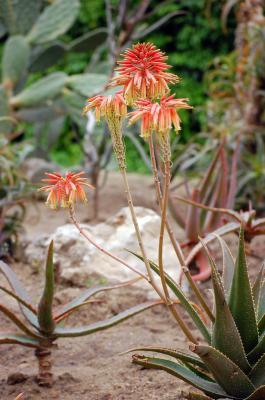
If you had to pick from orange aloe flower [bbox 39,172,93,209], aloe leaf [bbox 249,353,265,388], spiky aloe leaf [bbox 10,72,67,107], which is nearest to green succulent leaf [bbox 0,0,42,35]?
spiky aloe leaf [bbox 10,72,67,107]

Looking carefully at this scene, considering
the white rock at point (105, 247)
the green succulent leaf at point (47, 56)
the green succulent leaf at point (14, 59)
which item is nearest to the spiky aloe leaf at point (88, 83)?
the green succulent leaf at point (14, 59)

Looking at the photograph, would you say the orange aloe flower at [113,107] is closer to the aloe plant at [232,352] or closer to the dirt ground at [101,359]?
the aloe plant at [232,352]

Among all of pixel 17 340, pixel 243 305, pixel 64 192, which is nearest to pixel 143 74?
pixel 64 192

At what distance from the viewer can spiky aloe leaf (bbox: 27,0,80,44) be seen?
5.17 metres

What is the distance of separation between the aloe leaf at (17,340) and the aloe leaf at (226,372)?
1.71 feet

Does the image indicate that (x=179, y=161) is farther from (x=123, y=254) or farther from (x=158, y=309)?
(x=158, y=309)

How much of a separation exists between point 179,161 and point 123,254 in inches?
49.3

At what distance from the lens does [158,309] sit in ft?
9.05

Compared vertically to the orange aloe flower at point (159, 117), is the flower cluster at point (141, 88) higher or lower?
higher

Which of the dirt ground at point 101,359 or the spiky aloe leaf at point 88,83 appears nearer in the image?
the dirt ground at point 101,359

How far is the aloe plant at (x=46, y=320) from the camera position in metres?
1.75

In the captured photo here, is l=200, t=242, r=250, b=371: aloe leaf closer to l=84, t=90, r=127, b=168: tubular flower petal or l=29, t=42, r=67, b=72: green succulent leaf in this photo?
l=84, t=90, r=127, b=168: tubular flower petal

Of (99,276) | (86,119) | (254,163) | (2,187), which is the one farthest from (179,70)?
(99,276)

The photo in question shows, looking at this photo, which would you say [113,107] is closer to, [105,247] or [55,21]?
[105,247]
